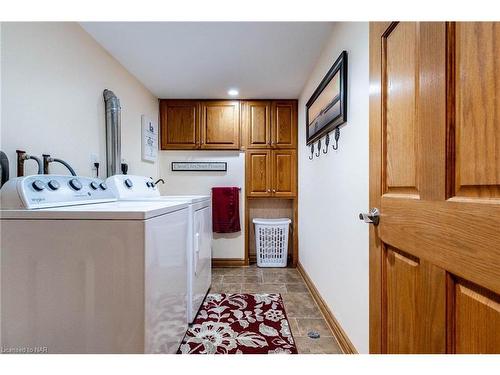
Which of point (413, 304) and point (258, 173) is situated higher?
point (258, 173)

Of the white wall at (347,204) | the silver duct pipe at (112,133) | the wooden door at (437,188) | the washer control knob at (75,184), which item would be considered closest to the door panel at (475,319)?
the wooden door at (437,188)

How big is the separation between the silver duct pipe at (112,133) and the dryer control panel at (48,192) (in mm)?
496

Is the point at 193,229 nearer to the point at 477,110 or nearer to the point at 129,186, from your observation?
the point at 129,186

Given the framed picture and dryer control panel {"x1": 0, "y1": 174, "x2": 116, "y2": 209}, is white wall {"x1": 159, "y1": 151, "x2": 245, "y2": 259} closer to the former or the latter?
the framed picture

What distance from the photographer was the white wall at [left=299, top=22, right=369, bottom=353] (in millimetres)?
1303

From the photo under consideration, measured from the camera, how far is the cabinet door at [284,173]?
3.26 m

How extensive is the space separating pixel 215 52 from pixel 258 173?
5.21ft

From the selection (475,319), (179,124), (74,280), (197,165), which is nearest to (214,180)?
(197,165)

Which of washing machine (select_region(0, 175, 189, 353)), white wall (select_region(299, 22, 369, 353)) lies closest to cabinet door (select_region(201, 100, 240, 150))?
white wall (select_region(299, 22, 369, 353))

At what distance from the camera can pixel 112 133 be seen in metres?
2.04

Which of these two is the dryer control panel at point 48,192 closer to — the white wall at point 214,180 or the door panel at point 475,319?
the door panel at point 475,319

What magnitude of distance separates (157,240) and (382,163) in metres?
0.98

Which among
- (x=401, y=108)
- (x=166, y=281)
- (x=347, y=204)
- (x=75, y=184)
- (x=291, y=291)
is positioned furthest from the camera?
(x=291, y=291)

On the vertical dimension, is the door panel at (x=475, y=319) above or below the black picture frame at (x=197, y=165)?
below
